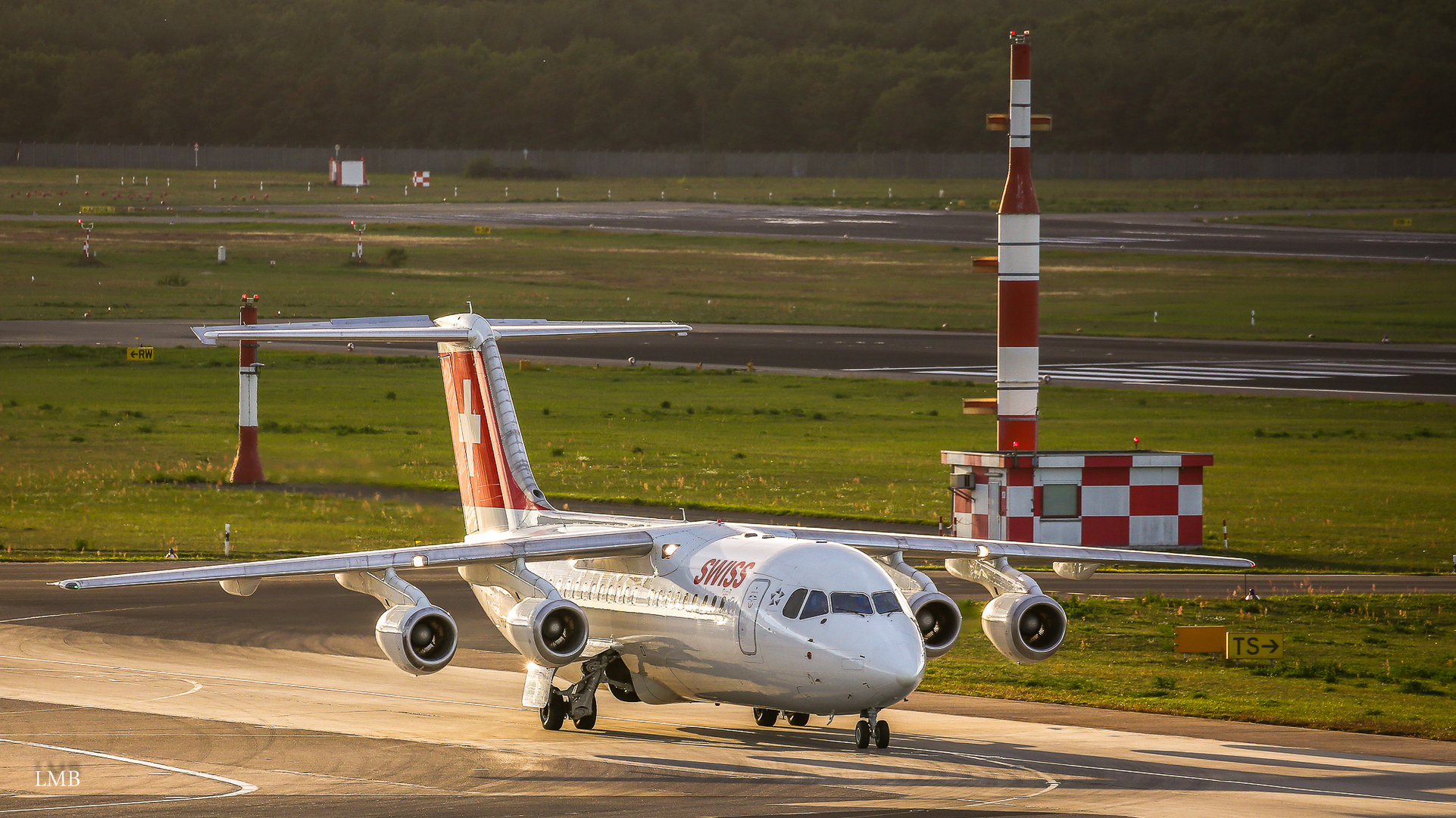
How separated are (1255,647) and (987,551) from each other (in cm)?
781

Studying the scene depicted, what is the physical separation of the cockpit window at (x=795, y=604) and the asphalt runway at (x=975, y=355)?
50.0 meters

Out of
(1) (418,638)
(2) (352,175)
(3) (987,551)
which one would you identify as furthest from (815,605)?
(2) (352,175)

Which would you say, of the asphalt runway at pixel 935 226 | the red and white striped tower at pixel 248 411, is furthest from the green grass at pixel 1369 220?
the red and white striped tower at pixel 248 411

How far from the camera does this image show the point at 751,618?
987 inches

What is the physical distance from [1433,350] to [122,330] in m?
65.4

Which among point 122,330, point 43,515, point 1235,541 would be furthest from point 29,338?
point 1235,541

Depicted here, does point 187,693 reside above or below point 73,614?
below

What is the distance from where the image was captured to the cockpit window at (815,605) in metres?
24.5

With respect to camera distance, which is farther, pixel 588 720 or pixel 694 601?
pixel 588 720

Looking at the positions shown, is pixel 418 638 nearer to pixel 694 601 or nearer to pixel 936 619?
pixel 694 601

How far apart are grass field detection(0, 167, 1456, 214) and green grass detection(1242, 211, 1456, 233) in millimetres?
8630

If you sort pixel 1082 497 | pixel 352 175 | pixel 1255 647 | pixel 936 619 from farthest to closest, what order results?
1. pixel 352 175
2. pixel 1082 497
3. pixel 1255 647
4. pixel 936 619

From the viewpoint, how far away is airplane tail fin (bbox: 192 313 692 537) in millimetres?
31312

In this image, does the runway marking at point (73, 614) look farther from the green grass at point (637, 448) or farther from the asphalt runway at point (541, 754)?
the green grass at point (637, 448)
